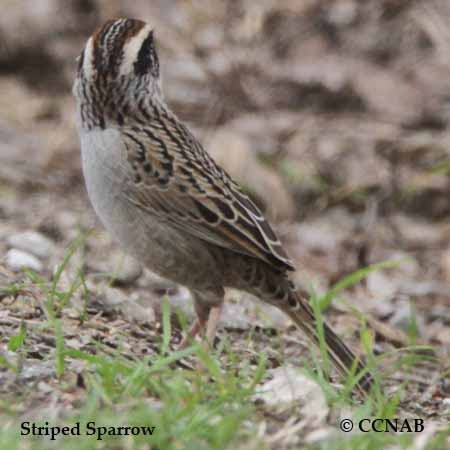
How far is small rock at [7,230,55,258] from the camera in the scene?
22.7ft

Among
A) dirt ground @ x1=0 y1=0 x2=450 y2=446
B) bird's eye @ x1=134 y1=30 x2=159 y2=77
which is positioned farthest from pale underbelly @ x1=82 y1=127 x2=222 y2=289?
dirt ground @ x1=0 y1=0 x2=450 y2=446

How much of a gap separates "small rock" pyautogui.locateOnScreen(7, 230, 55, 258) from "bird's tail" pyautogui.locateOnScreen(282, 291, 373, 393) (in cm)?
190

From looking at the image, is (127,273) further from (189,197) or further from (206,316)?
(189,197)

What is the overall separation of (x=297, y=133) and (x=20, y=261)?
4.25 m

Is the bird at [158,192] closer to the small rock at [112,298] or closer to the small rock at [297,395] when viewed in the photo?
the small rock at [112,298]

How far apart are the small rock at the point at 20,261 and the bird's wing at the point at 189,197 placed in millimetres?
1218

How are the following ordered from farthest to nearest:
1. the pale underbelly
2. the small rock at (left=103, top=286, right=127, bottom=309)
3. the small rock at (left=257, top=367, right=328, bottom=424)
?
the small rock at (left=103, top=286, right=127, bottom=309), the pale underbelly, the small rock at (left=257, top=367, right=328, bottom=424)

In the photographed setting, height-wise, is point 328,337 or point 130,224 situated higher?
point 130,224

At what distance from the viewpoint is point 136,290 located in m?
6.75

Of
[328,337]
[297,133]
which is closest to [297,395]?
[328,337]

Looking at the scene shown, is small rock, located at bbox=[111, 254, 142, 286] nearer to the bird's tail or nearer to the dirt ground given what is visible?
the dirt ground

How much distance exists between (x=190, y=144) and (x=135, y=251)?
66 centimetres

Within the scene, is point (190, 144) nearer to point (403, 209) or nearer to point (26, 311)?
point (26, 311)

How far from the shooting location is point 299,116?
10.4 m
